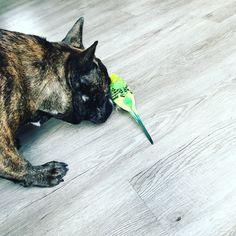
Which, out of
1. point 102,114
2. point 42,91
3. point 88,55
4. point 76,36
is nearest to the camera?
point 88,55

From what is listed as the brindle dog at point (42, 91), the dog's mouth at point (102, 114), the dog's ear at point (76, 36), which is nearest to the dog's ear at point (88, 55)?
the brindle dog at point (42, 91)

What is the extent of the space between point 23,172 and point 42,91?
425 millimetres

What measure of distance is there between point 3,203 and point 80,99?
2.09ft

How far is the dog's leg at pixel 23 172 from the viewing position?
1.42m

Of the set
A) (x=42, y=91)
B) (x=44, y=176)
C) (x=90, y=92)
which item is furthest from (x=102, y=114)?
(x=44, y=176)

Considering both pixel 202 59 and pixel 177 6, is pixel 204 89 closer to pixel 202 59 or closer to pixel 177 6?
pixel 202 59

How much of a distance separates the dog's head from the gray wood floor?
85 millimetres

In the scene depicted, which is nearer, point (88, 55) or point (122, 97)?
point (88, 55)

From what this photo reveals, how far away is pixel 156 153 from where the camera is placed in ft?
4.84

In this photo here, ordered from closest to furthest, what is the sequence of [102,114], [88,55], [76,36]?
[88,55], [102,114], [76,36]

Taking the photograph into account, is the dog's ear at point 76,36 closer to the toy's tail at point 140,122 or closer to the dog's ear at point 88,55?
the dog's ear at point 88,55

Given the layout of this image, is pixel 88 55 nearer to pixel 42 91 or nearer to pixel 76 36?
pixel 42 91

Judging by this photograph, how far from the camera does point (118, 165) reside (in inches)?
58.0

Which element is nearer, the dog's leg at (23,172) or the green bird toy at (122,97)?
the dog's leg at (23,172)
